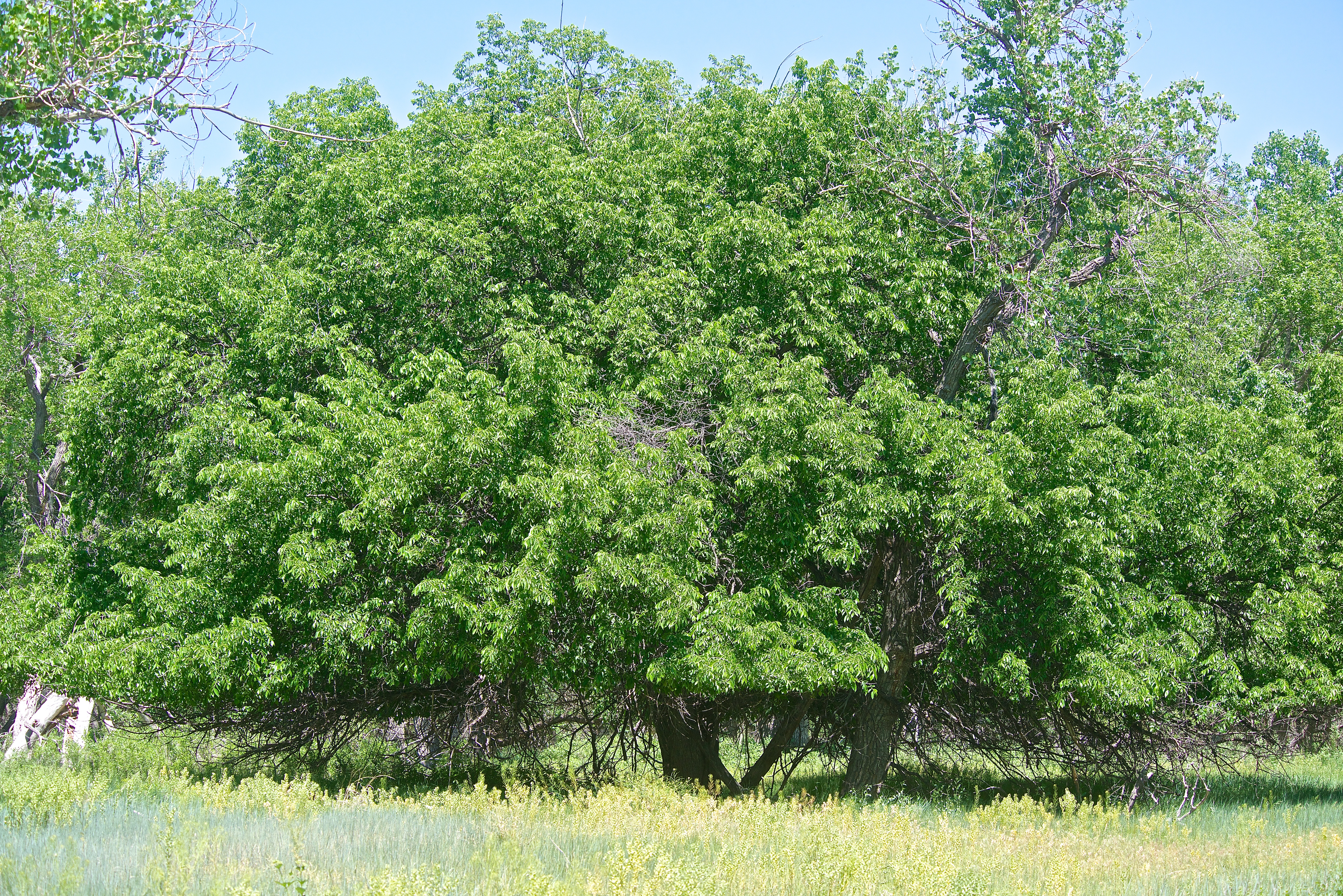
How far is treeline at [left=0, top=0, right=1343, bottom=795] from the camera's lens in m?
12.7

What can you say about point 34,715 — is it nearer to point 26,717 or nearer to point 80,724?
point 26,717

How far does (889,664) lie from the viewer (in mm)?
14852

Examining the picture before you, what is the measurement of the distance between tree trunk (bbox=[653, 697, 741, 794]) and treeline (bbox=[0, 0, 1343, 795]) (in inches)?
4.1

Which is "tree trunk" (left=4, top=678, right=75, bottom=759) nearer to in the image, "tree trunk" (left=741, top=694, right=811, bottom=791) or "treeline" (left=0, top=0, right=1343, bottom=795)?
"treeline" (left=0, top=0, right=1343, bottom=795)

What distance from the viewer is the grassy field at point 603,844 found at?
6.89 metres

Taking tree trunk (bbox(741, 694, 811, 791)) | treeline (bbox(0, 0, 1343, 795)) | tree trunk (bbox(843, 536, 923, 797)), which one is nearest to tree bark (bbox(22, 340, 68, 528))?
treeline (bbox(0, 0, 1343, 795))

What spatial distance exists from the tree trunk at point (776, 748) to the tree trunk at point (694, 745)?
0.28 m

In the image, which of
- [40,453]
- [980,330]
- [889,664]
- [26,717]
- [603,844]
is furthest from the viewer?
[40,453]

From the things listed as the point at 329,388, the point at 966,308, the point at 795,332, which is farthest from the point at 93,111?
the point at 966,308

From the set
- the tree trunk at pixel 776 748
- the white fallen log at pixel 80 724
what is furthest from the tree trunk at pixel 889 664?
the white fallen log at pixel 80 724

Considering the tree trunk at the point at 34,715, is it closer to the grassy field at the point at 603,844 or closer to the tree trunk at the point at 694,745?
the grassy field at the point at 603,844

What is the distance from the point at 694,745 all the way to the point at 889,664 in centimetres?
385

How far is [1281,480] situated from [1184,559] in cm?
157

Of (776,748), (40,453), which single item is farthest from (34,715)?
(776,748)
